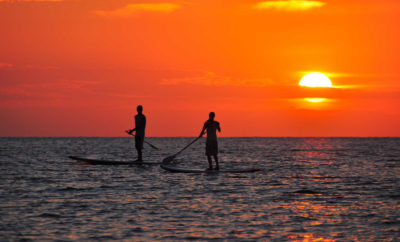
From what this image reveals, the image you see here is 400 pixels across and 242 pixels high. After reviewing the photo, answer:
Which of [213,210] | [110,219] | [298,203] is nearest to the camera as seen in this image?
[110,219]

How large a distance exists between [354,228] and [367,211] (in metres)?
2.51

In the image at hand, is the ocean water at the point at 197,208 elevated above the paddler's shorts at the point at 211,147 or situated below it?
below

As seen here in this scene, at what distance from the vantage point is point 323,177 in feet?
85.1

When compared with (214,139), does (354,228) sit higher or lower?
lower

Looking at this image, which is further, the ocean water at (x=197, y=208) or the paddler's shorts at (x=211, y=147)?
the paddler's shorts at (x=211, y=147)

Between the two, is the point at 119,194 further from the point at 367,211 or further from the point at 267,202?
the point at 367,211

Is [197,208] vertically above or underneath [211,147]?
underneath

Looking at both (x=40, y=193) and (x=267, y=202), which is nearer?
(x=267, y=202)

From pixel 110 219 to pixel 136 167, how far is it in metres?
15.9

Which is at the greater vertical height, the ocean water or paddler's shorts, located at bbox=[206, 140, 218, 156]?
paddler's shorts, located at bbox=[206, 140, 218, 156]

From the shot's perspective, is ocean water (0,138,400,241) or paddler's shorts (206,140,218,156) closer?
ocean water (0,138,400,241)

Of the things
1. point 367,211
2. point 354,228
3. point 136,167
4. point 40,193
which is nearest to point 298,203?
point 367,211

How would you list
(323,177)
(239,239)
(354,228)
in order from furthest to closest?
(323,177)
(354,228)
(239,239)

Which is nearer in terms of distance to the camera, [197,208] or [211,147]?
[197,208]
